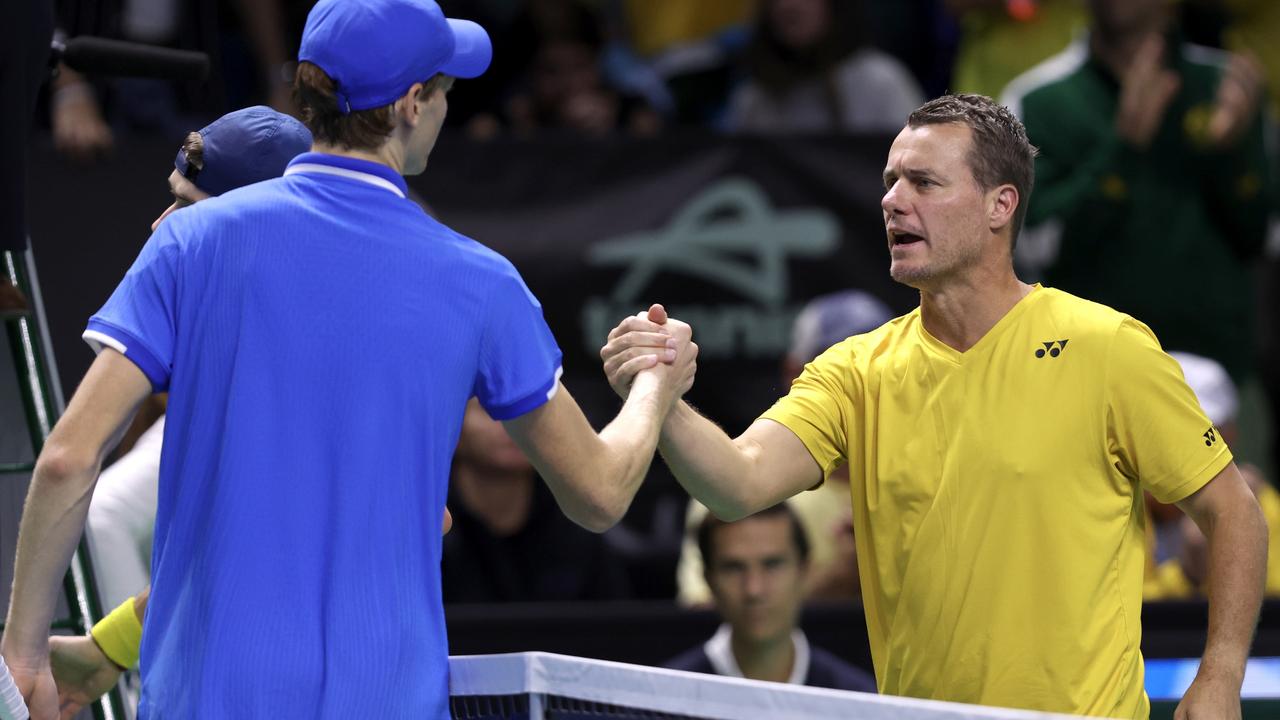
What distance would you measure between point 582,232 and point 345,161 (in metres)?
4.65

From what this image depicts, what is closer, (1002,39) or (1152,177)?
(1152,177)

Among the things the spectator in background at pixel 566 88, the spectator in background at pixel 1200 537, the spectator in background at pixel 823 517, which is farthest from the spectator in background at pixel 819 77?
the spectator in background at pixel 1200 537

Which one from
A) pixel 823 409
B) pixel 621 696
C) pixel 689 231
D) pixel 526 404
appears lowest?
pixel 621 696

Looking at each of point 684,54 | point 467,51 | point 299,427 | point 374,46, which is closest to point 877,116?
point 684,54

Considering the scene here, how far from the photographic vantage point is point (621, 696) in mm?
2979

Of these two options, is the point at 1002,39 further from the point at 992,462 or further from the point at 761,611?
the point at 992,462

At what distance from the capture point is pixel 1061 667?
11.3ft

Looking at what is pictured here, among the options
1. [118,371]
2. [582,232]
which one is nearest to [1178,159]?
[582,232]

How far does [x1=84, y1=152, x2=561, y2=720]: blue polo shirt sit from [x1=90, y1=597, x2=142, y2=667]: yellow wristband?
631 millimetres

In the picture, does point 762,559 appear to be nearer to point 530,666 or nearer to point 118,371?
point 530,666

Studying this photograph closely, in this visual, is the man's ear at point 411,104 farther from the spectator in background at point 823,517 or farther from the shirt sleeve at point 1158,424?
the spectator in background at point 823,517

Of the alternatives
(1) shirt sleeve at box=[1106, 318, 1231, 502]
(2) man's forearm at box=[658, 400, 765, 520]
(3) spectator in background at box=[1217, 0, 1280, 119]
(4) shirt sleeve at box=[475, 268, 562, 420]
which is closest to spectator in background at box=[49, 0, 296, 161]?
(2) man's forearm at box=[658, 400, 765, 520]

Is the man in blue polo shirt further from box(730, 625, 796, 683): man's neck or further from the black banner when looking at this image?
the black banner

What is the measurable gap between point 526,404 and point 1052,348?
1.18m
